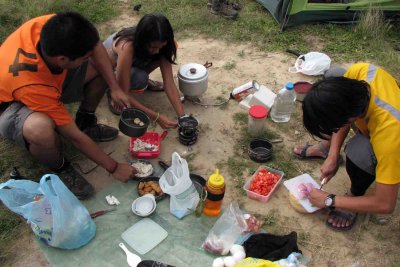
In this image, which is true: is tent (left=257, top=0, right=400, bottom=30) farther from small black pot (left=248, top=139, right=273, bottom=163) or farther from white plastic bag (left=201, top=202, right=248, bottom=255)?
white plastic bag (left=201, top=202, right=248, bottom=255)

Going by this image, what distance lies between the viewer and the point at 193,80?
3605 mm

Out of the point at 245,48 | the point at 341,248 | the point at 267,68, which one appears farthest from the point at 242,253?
the point at 245,48

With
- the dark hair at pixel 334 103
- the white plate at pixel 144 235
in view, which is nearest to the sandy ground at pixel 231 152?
the white plate at pixel 144 235

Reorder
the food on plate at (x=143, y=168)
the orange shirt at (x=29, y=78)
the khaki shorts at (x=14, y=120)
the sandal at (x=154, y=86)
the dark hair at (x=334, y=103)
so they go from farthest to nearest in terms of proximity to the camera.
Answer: the sandal at (x=154, y=86) → the food on plate at (x=143, y=168) → the khaki shorts at (x=14, y=120) → the orange shirt at (x=29, y=78) → the dark hair at (x=334, y=103)

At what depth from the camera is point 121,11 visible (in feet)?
17.4

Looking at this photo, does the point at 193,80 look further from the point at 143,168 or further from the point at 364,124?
the point at 364,124

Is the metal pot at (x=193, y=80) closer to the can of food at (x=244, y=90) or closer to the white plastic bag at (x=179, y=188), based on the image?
the can of food at (x=244, y=90)

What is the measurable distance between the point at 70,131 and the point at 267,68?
2.51 m

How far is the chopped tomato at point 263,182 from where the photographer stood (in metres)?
2.93

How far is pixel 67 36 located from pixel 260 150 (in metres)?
1.83

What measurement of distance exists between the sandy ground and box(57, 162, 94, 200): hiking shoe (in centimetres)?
12

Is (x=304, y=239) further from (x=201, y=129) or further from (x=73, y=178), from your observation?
(x=73, y=178)

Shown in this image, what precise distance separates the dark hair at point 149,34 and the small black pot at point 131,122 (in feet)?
1.70

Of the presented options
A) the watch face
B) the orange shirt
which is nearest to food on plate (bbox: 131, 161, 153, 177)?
the orange shirt
